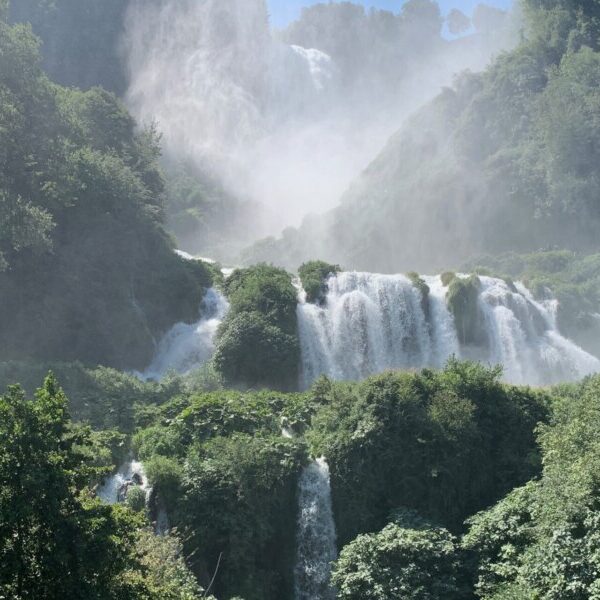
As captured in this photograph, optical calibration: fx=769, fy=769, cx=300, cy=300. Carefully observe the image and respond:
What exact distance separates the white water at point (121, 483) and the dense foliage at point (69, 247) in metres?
13.0

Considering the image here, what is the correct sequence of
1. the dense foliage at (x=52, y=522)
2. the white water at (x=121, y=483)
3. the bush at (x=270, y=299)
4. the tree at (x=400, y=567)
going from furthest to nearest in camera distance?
1. the bush at (x=270, y=299)
2. the white water at (x=121, y=483)
3. the tree at (x=400, y=567)
4. the dense foliage at (x=52, y=522)

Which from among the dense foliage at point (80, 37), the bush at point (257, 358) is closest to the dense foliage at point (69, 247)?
the bush at point (257, 358)

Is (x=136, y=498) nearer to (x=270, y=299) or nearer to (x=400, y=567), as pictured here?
(x=400, y=567)

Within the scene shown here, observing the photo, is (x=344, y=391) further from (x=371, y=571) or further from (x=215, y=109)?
(x=215, y=109)

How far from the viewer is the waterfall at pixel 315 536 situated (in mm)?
20109

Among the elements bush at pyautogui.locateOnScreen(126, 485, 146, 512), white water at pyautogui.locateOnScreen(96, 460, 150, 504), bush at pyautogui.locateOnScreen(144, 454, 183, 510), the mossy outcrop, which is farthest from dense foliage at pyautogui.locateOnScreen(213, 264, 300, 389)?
bush at pyautogui.locateOnScreen(126, 485, 146, 512)

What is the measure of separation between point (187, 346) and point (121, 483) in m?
15.0

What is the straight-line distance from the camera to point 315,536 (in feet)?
68.5

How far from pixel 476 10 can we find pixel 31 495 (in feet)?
453

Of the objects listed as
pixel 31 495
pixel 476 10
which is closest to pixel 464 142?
pixel 31 495

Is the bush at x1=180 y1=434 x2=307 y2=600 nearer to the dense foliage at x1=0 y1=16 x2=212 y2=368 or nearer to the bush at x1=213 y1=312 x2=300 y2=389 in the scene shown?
the bush at x1=213 y1=312 x2=300 y2=389

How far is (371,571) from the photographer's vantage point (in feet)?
60.7

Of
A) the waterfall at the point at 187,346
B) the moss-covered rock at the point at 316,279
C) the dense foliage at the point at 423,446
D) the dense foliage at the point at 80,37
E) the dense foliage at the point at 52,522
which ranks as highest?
the dense foliage at the point at 80,37

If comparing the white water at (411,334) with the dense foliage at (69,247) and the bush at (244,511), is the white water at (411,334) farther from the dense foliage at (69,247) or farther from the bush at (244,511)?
the bush at (244,511)
